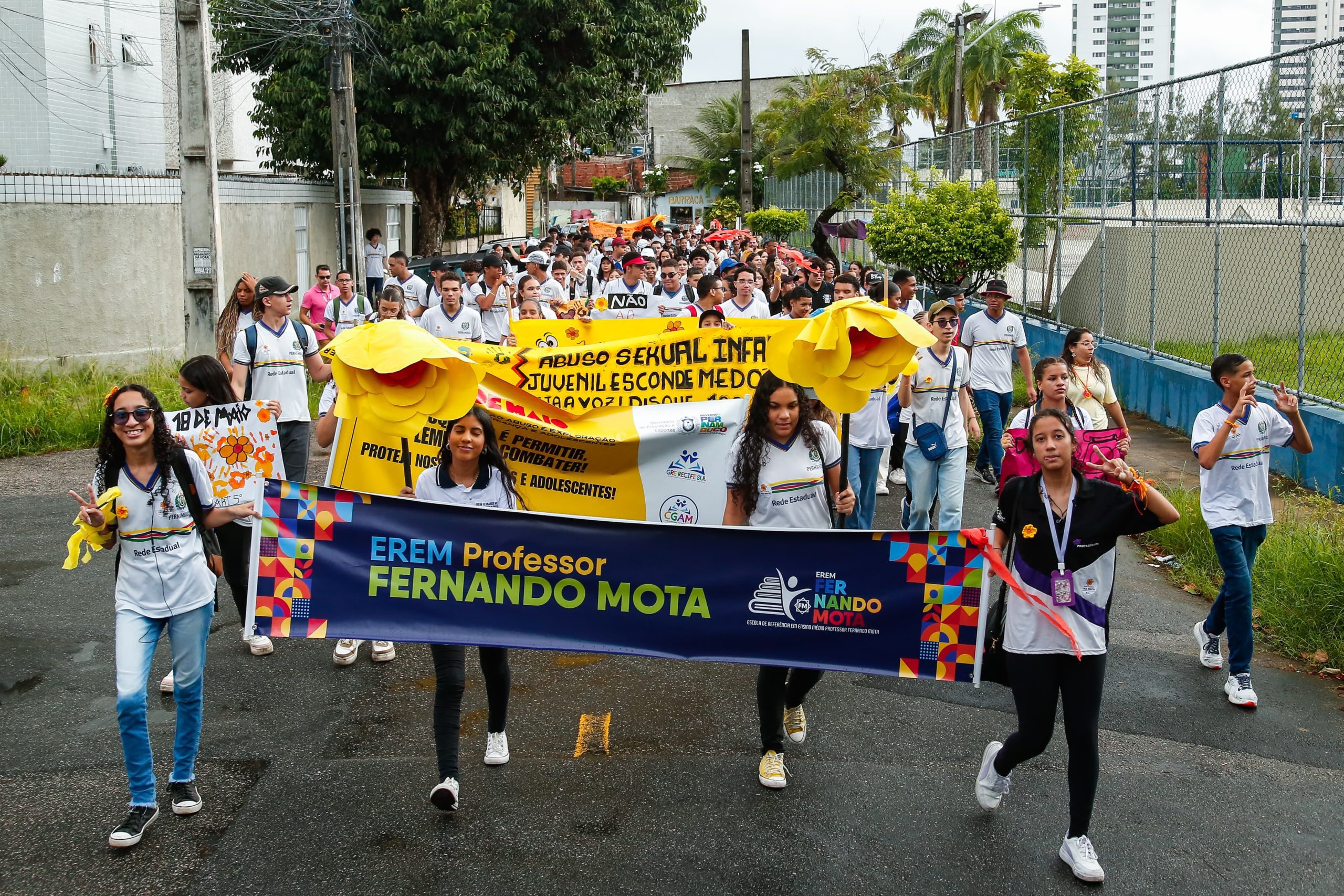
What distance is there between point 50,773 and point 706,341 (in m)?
4.61

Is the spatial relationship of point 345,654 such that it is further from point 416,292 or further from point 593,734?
point 416,292

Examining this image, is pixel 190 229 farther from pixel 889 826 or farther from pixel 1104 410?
pixel 889 826

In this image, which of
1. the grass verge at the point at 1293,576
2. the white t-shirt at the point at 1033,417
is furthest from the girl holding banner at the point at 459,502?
the grass verge at the point at 1293,576

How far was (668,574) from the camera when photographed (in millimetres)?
5281

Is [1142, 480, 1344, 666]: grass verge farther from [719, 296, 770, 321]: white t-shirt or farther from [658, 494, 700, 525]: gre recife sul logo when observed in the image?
[719, 296, 770, 321]: white t-shirt

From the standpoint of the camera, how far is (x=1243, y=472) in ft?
21.6

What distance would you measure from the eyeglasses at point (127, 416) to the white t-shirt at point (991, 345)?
7329mm

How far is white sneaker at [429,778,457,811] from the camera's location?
5.16 metres

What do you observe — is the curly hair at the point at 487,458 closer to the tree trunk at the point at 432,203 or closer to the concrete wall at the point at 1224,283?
the concrete wall at the point at 1224,283

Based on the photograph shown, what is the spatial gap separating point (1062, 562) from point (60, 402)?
12.0 metres

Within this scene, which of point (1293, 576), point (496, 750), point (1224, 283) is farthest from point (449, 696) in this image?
point (1224, 283)

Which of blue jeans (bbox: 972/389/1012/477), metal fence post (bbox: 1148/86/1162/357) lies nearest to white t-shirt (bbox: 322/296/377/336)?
blue jeans (bbox: 972/389/1012/477)

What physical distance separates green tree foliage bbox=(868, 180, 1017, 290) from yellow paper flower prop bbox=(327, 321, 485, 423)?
13.2m

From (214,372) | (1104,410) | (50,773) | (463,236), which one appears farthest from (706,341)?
(463,236)
